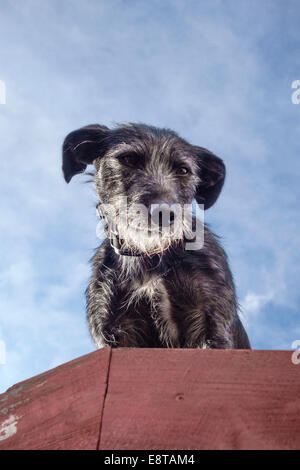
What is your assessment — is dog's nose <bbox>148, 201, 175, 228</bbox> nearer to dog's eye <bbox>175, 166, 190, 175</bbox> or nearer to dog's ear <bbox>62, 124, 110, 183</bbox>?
dog's eye <bbox>175, 166, 190, 175</bbox>

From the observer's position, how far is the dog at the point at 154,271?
3.63 m

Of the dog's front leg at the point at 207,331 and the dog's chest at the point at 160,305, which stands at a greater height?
the dog's chest at the point at 160,305

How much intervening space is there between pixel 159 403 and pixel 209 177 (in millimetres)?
2967

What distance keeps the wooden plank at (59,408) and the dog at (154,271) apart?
4.52 feet

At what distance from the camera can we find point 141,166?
445 centimetres

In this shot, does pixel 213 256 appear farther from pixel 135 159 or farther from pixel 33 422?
pixel 33 422

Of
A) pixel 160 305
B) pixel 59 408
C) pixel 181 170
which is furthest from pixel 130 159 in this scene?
pixel 59 408

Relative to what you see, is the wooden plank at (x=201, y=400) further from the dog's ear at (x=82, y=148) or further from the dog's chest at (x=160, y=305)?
the dog's ear at (x=82, y=148)

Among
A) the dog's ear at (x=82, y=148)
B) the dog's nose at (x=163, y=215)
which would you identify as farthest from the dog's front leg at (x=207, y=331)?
the dog's ear at (x=82, y=148)

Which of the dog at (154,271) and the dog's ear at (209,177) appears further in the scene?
the dog's ear at (209,177)

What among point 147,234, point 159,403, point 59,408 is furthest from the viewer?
point 147,234

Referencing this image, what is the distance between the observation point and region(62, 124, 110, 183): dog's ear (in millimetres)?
4496

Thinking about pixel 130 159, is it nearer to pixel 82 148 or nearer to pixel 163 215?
pixel 82 148
